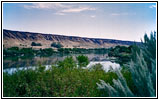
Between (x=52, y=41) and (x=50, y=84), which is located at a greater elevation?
(x=52, y=41)

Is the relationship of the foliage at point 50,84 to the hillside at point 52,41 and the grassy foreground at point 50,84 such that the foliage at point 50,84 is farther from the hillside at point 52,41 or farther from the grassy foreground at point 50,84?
the hillside at point 52,41

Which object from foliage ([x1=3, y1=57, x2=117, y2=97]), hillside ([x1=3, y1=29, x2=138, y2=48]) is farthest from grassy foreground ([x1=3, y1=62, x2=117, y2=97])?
hillside ([x1=3, y1=29, x2=138, y2=48])

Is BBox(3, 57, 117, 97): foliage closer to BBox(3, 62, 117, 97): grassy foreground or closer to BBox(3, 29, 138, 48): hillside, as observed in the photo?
BBox(3, 62, 117, 97): grassy foreground

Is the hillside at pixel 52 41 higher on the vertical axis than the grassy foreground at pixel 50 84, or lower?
higher

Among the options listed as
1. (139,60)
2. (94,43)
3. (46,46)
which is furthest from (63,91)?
(94,43)

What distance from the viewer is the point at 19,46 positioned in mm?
11133

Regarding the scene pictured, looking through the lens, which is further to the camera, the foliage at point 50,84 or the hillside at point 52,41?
the hillside at point 52,41

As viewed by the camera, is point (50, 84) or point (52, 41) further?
point (52, 41)

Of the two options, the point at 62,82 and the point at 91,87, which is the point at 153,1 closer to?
the point at 91,87

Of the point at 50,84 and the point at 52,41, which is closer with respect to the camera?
the point at 50,84

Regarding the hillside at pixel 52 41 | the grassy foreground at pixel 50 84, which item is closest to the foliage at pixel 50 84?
the grassy foreground at pixel 50 84

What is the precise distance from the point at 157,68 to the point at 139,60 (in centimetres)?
27

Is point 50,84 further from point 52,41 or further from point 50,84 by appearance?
point 52,41


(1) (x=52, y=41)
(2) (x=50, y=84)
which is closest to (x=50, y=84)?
(2) (x=50, y=84)
